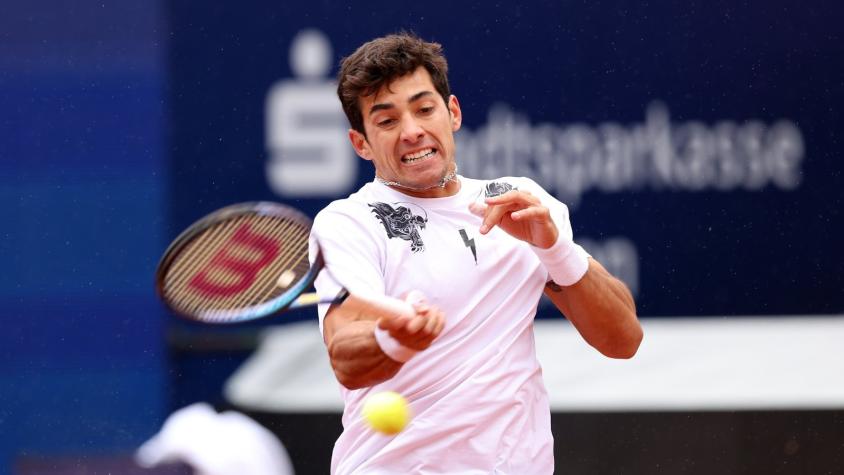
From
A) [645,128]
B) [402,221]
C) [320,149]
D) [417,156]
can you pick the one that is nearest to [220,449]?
[402,221]

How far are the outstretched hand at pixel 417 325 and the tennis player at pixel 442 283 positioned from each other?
0.28ft

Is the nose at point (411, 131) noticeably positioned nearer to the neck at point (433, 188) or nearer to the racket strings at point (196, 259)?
the neck at point (433, 188)

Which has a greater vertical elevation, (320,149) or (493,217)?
(493,217)

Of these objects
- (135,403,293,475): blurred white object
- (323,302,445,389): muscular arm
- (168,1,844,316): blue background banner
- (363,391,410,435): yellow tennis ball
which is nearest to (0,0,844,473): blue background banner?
(168,1,844,316): blue background banner

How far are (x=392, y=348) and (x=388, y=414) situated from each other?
0.42 ft

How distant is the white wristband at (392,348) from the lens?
2.24 metres

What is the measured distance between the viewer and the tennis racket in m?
2.44

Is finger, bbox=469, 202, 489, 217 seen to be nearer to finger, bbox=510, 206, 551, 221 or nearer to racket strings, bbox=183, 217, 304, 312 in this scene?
finger, bbox=510, 206, 551, 221

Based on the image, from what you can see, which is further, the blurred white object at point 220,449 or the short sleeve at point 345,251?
the blurred white object at point 220,449

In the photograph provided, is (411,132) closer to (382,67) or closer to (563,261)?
(382,67)

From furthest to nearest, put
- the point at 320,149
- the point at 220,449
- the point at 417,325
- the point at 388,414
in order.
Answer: the point at 320,149
the point at 220,449
the point at 388,414
the point at 417,325

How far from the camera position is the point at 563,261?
247 cm

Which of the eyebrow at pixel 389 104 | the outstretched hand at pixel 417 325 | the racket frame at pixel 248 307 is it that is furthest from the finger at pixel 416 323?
the eyebrow at pixel 389 104

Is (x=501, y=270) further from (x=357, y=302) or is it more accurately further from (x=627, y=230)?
(x=627, y=230)
